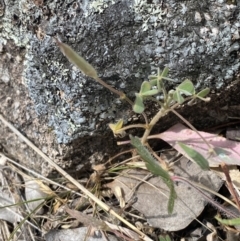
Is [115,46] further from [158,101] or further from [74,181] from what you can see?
[74,181]

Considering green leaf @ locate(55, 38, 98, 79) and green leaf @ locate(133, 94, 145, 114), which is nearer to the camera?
green leaf @ locate(55, 38, 98, 79)

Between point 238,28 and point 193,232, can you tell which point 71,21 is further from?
point 193,232

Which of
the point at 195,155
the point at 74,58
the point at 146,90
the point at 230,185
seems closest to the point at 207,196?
the point at 230,185

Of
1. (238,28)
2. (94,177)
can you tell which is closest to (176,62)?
(238,28)

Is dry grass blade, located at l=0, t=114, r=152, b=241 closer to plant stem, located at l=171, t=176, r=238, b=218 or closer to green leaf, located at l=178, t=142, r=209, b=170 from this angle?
plant stem, located at l=171, t=176, r=238, b=218

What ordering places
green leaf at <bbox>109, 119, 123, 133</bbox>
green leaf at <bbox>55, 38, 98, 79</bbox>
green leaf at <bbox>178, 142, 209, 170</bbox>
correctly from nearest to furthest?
green leaf at <bbox>55, 38, 98, 79</bbox>
green leaf at <bbox>178, 142, 209, 170</bbox>
green leaf at <bbox>109, 119, 123, 133</bbox>

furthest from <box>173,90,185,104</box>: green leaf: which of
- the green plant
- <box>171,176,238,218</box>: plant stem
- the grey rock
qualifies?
<box>171,176,238,218</box>: plant stem

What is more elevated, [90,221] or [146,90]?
[146,90]

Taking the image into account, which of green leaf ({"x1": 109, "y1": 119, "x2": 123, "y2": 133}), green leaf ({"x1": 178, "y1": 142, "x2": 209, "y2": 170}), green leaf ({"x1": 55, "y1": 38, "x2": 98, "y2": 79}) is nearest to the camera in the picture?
green leaf ({"x1": 55, "y1": 38, "x2": 98, "y2": 79})
